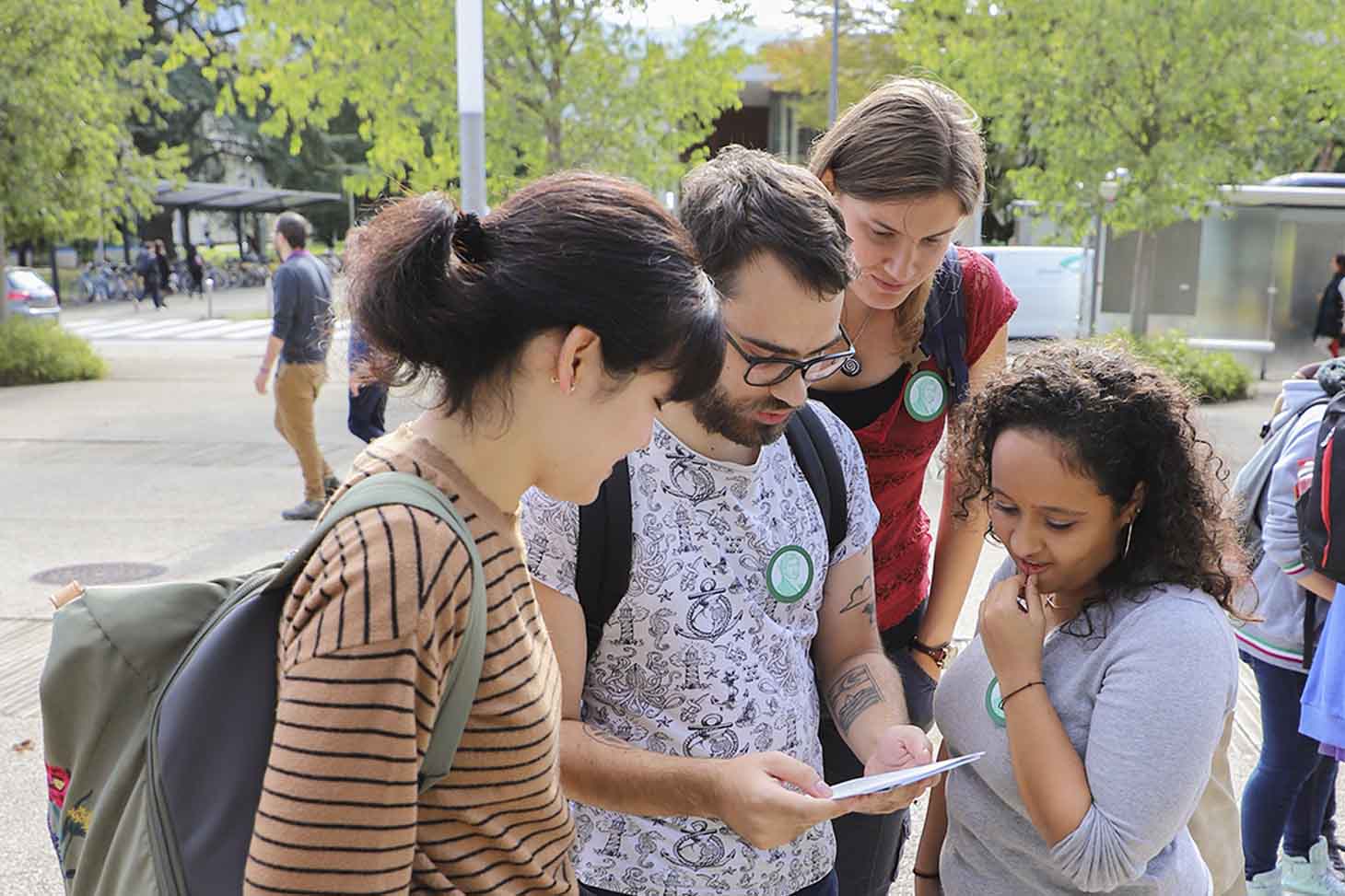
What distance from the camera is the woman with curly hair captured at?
5.51 feet

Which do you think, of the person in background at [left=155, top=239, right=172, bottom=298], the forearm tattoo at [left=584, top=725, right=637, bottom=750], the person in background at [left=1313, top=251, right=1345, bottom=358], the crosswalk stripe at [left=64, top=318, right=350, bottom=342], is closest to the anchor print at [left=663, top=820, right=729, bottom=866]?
the forearm tattoo at [left=584, top=725, right=637, bottom=750]

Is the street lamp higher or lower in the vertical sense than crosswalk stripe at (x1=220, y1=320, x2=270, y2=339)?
higher

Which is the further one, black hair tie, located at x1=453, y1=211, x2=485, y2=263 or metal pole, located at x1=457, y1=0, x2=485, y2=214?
metal pole, located at x1=457, y1=0, x2=485, y2=214

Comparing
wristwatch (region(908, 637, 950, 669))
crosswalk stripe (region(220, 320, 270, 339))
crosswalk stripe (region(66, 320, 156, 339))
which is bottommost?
crosswalk stripe (region(66, 320, 156, 339))

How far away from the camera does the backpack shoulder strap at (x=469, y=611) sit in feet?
3.70

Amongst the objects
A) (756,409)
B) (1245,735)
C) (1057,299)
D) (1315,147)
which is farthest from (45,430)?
(1315,147)

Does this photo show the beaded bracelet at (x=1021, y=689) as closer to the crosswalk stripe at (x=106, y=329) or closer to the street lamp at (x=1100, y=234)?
the street lamp at (x=1100, y=234)

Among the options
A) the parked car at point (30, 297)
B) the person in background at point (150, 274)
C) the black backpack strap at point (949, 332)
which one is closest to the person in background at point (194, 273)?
the person in background at point (150, 274)

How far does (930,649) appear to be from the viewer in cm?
247

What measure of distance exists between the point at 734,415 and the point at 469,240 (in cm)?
57

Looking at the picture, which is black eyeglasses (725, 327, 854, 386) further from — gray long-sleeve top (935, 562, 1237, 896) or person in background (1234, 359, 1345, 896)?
person in background (1234, 359, 1345, 896)

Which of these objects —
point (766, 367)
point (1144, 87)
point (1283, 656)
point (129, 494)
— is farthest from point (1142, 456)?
point (1144, 87)

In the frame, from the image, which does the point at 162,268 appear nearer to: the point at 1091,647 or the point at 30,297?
the point at 30,297

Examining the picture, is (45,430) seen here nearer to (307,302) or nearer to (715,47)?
(307,302)
